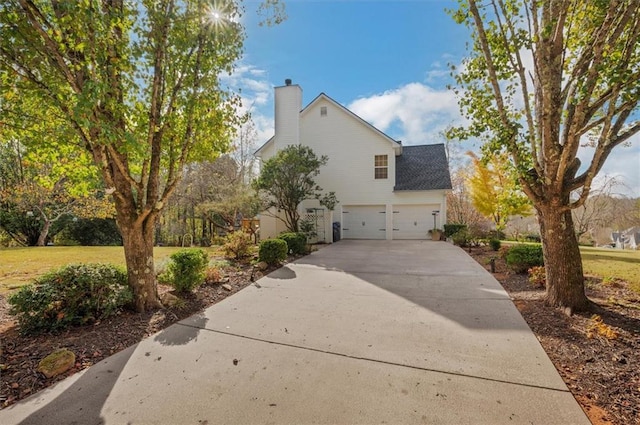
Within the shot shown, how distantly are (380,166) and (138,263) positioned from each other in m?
14.0

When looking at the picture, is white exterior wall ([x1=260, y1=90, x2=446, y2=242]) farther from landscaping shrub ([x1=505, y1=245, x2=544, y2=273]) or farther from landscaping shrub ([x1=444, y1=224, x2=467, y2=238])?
landscaping shrub ([x1=505, y1=245, x2=544, y2=273])

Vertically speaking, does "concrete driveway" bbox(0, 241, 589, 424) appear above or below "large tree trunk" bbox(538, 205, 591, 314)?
below

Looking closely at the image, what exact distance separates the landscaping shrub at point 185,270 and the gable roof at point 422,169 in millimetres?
12866

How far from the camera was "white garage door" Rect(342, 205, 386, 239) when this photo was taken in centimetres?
1633

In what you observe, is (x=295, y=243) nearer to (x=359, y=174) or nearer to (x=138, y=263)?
(x=138, y=263)

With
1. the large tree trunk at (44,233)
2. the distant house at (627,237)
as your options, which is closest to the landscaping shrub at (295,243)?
the large tree trunk at (44,233)

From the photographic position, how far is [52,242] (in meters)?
17.3

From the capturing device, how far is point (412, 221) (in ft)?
52.3

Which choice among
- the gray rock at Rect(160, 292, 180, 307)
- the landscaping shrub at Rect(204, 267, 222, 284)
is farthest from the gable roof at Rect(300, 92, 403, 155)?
the gray rock at Rect(160, 292, 180, 307)

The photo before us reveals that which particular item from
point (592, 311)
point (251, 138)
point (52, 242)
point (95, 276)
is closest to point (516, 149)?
point (592, 311)

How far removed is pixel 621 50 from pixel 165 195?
7.15 meters

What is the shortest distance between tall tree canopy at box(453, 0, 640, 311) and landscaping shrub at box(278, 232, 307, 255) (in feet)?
22.4

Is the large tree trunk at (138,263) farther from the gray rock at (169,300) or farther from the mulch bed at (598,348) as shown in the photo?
the mulch bed at (598,348)

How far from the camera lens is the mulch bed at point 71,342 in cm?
268
